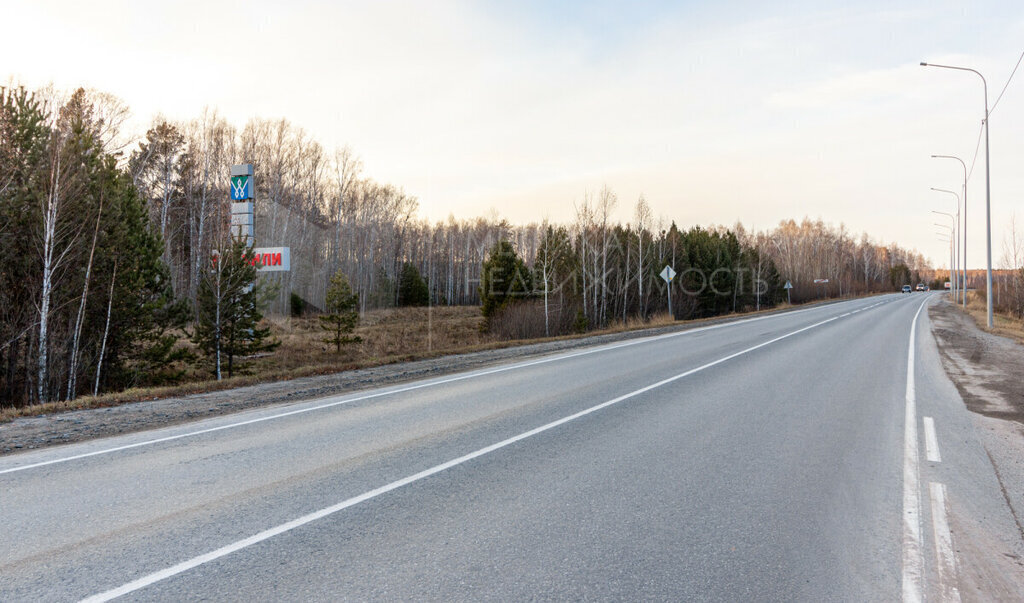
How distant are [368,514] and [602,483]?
2.02m

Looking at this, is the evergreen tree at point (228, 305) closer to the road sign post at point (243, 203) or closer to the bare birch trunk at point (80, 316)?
the road sign post at point (243, 203)

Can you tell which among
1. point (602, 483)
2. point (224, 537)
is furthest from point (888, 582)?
point (224, 537)

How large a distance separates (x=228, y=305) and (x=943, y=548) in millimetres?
19894

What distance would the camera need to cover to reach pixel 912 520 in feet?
14.1

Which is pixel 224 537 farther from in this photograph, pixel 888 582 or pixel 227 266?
pixel 227 266

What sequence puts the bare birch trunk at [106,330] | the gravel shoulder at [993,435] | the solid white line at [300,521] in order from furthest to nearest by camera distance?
1. the bare birch trunk at [106,330]
2. the gravel shoulder at [993,435]
3. the solid white line at [300,521]

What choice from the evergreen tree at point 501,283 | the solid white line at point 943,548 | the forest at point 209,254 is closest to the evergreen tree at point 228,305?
the forest at point 209,254

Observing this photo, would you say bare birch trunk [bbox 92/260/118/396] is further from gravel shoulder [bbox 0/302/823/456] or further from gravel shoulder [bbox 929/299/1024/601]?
gravel shoulder [bbox 929/299/1024/601]

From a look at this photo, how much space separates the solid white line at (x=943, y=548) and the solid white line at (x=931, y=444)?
108 cm

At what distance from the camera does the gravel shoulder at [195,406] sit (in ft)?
24.0

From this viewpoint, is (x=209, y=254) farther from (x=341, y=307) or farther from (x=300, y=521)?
(x=300, y=521)

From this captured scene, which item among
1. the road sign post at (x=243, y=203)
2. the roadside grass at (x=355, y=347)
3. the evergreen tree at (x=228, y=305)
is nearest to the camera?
the roadside grass at (x=355, y=347)

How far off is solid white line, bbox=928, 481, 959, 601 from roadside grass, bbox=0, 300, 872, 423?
10.7 m

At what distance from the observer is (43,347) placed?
14172 millimetres
